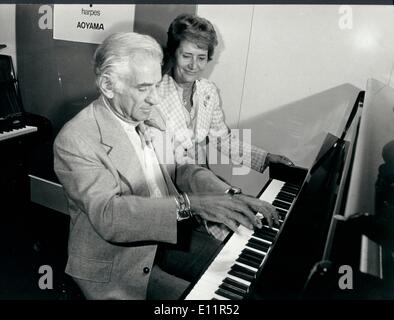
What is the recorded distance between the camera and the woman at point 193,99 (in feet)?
7.24

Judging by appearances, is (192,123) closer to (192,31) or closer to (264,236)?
(192,31)

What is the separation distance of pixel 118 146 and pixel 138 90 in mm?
242

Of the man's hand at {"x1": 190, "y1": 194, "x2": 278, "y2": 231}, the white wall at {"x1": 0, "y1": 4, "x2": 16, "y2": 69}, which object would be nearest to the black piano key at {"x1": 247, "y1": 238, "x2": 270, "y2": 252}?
the man's hand at {"x1": 190, "y1": 194, "x2": 278, "y2": 231}

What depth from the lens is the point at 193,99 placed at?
2383mm

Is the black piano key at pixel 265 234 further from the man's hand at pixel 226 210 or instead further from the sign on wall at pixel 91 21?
the sign on wall at pixel 91 21

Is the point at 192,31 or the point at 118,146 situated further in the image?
the point at 192,31

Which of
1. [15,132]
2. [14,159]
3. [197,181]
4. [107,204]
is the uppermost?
[107,204]

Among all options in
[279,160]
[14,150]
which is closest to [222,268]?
[279,160]

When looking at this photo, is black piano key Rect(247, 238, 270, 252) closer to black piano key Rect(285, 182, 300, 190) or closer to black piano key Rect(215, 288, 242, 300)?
black piano key Rect(215, 288, 242, 300)

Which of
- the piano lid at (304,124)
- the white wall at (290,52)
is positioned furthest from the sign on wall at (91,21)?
the piano lid at (304,124)

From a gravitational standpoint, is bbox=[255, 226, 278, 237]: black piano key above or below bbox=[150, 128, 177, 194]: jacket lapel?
below

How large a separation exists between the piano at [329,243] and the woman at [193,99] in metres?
0.72

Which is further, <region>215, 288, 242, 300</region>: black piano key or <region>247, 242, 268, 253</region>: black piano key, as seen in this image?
<region>247, 242, 268, 253</region>: black piano key

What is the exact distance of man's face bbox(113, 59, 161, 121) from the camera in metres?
1.37
